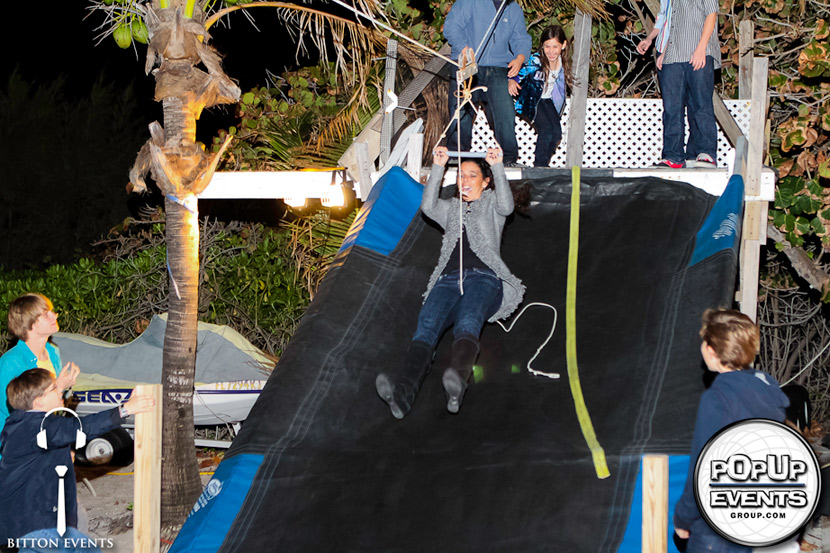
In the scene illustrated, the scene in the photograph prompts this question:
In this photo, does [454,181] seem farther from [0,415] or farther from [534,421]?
[0,415]

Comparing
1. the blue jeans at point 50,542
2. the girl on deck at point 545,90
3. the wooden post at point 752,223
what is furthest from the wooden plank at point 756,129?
the blue jeans at point 50,542

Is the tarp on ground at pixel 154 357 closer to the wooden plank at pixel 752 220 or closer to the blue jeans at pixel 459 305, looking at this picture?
the blue jeans at pixel 459 305

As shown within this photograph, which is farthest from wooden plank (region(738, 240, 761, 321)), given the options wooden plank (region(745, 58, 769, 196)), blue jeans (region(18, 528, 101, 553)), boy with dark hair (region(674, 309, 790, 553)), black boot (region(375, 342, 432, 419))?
blue jeans (region(18, 528, 101, 553))

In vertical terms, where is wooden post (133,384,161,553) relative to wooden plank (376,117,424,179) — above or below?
below

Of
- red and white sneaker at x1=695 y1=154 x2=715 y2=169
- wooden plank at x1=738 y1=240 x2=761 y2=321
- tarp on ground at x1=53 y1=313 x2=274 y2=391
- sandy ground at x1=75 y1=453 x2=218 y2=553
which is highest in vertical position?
red and white sneaker at x1=695 y1=154 x2=715 y2=169

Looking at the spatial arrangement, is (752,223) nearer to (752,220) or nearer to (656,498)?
(752,220)

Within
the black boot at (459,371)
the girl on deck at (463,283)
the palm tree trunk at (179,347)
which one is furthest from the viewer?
the palm tree trunk at (179,347)

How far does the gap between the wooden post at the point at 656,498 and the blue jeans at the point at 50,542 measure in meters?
2.15

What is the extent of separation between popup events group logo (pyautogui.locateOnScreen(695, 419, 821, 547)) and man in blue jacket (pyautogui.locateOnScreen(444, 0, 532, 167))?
413cm

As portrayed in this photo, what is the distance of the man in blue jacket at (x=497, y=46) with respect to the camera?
6.35m

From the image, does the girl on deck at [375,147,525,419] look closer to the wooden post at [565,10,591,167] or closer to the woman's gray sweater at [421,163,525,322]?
the woman's gray sweater at [421,163,525,322]

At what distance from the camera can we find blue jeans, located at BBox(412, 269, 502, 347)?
4527 millimetres

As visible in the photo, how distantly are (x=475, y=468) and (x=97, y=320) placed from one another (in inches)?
244

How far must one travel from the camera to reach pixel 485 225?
500 cm
